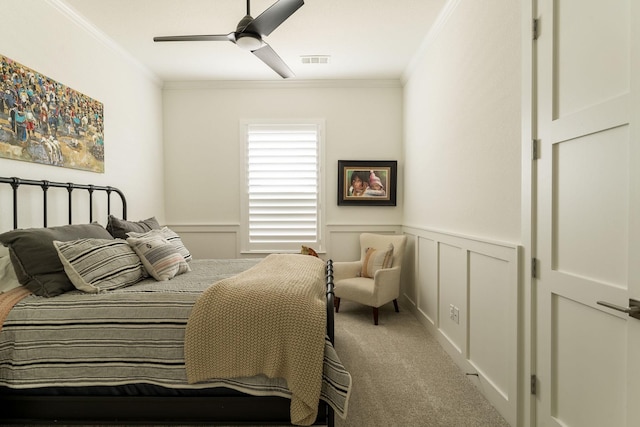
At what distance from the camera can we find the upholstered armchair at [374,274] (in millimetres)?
3473

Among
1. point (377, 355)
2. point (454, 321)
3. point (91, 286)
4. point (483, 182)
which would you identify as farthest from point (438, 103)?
point (91, 286)

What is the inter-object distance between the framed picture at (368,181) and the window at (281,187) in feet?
1.13

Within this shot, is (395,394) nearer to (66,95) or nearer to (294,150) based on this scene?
(294,150)

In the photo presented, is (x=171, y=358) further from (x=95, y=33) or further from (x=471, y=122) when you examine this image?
(x=95, y=33)

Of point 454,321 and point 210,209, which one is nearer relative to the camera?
point 454,321

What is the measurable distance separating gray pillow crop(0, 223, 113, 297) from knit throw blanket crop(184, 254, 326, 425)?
0.87 m

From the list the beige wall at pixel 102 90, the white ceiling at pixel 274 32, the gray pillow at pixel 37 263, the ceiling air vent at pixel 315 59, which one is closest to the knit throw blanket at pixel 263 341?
the gray pillow at pixel 37 263

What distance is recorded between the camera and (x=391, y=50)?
11.5 feet

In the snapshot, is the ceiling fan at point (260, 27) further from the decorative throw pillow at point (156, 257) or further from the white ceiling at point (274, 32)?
the decorative throw pillow at point (156, 257)

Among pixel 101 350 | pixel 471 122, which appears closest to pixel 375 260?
pixel 471 122

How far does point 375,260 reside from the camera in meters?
3.76

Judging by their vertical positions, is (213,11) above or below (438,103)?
above

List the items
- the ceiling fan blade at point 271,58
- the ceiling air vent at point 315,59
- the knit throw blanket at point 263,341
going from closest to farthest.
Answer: the knit throw blanket at point 263,341 < the ceiling fan blade at point 271,58 < the ceiling air vent at point 315,59

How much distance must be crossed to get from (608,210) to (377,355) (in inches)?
78.2
